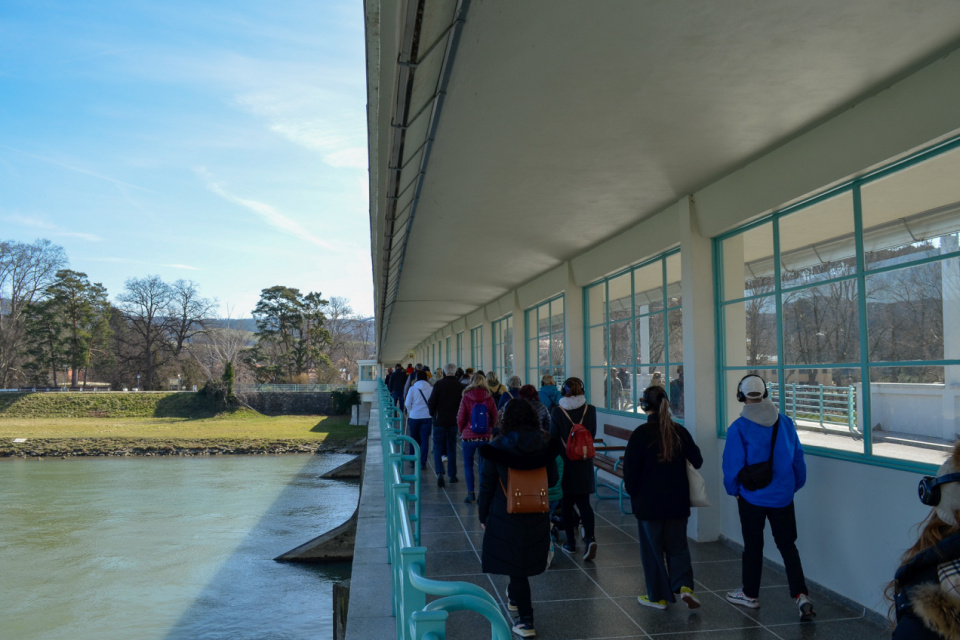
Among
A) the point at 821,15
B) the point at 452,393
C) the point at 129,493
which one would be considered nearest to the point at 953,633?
the point at 821,15

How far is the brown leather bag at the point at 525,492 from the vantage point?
13.5 feet

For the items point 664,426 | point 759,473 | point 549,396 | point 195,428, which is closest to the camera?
point 759,473

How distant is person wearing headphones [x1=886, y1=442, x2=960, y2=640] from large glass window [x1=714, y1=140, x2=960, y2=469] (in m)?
3.07

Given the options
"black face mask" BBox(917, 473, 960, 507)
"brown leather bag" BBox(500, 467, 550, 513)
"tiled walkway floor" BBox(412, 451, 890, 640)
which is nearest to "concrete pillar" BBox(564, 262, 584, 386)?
"tiled walkway floor" BBox(412, 451, 890, 640)

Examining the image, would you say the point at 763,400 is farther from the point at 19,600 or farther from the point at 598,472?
the point at 19,600

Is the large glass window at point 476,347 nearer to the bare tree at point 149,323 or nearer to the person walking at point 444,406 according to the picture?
the person walking at point 444,406

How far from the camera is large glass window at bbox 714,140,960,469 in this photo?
433 centimetres

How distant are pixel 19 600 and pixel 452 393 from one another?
1472 cm

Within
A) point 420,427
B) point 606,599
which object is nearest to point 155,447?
point 420,427

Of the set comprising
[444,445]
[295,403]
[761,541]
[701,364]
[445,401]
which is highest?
[701,364]

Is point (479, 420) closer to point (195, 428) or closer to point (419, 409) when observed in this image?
point (419, 409)

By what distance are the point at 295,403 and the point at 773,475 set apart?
62.8 m

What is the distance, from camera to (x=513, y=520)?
4.16 m

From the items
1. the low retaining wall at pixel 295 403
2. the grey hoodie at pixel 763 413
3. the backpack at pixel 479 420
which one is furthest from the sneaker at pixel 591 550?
the low retaining wall at pixel 295 403
